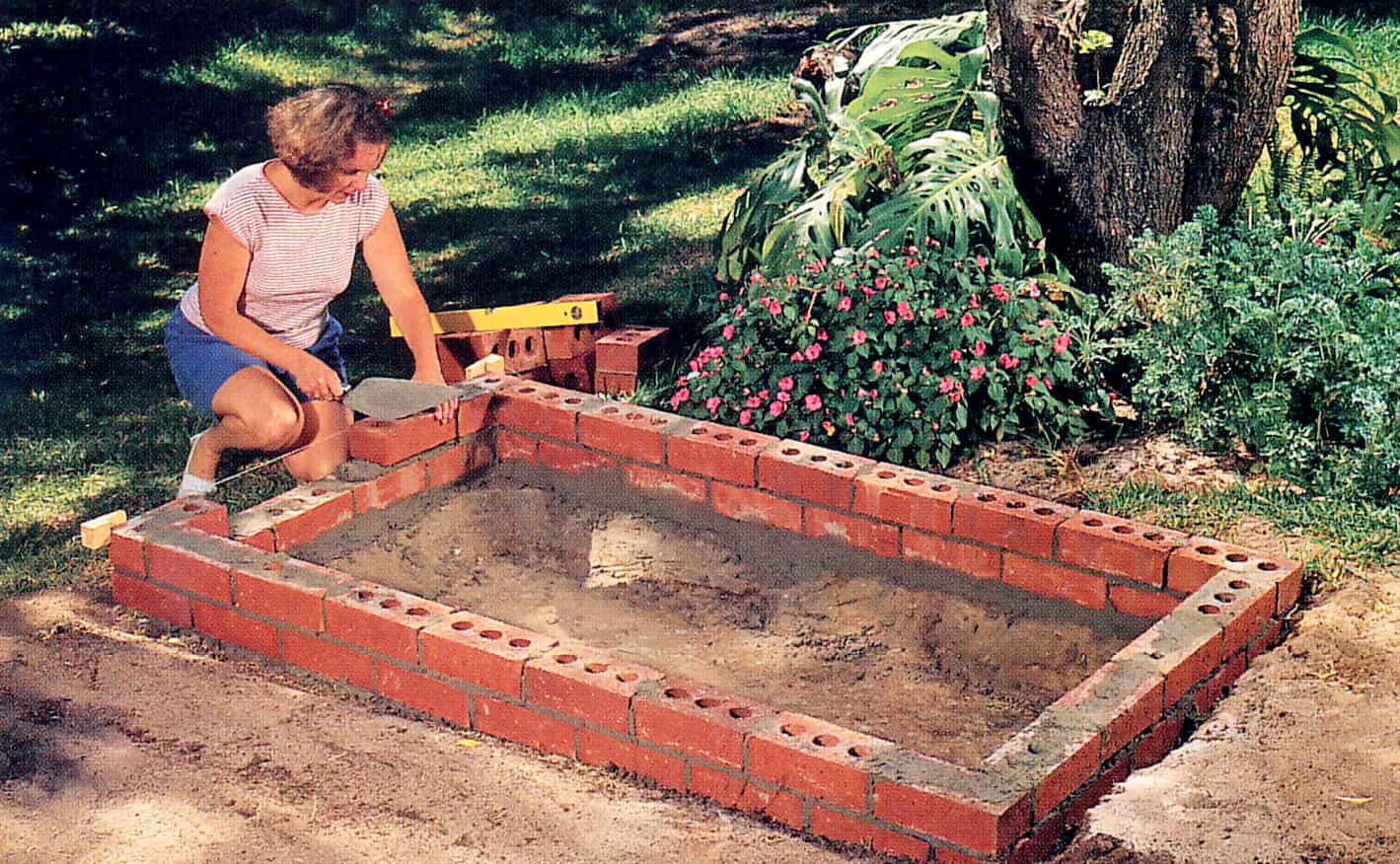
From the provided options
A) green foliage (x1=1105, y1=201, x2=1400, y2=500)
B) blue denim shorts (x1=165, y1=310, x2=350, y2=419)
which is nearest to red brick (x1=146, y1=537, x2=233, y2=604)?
blue denim shorts (x1=165, y1=310, x2=350, y2=419)

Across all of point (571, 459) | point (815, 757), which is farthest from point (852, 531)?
point (815, 757)

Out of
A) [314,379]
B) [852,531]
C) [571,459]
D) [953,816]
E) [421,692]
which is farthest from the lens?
[571,459]

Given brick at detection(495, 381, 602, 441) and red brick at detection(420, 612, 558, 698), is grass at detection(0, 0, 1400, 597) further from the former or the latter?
red brick at detection(420, 612, 558, 698)

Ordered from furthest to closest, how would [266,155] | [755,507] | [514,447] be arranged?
1. [266,155]
2. [514,447]
3. [755,507]

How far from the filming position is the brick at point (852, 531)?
5.00m

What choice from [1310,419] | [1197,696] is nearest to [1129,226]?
[1310,419]

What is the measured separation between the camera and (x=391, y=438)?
539 cm

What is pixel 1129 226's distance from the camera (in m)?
6.05

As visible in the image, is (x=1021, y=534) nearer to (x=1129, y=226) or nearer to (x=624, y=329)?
(x=1129, y=226)

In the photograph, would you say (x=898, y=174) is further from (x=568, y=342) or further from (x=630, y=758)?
(x=630, y=758)

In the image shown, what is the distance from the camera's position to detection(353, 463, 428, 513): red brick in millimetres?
5309

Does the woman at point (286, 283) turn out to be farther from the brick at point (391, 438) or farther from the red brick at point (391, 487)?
the red brick at point (391, 487)

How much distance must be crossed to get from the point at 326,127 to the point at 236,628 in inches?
57.0

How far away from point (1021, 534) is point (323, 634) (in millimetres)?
1817
